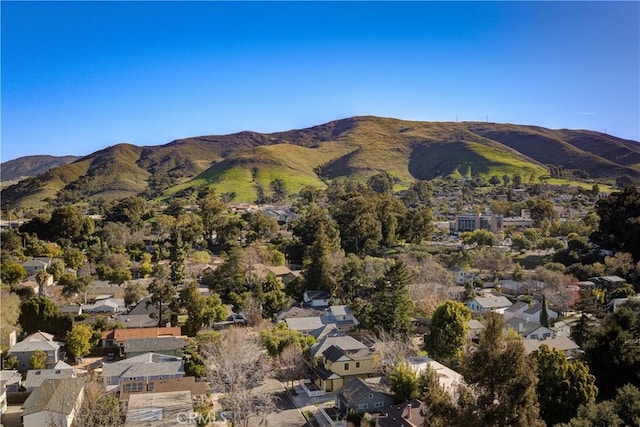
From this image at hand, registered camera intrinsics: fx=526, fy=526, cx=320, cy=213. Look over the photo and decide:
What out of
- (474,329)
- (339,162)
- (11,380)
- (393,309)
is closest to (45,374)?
(11,380)

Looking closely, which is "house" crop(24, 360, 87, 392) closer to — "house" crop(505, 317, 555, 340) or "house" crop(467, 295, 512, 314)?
"house" crop(505, 317, 555, 340)

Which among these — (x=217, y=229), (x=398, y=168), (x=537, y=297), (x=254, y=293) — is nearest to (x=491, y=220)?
(x=537, y=297)

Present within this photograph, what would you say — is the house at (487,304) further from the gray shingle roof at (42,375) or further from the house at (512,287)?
the gray shingle roof at (42,375)

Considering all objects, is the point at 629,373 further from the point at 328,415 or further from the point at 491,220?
the point at 491,220

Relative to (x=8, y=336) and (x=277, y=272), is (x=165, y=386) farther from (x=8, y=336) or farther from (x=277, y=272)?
(x=277, y=272)
